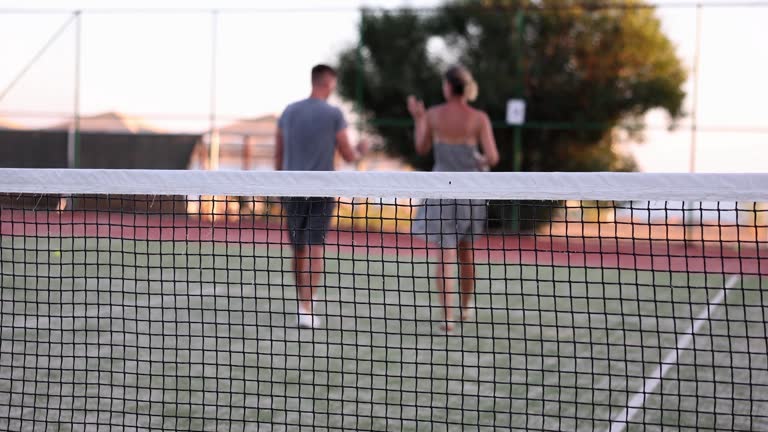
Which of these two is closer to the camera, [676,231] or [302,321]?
[302,321]

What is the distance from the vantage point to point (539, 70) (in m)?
13.5

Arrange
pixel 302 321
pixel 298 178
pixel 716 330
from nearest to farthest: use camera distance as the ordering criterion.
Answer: pixel 298 178 → pixel 302 321 → pixel 716 330

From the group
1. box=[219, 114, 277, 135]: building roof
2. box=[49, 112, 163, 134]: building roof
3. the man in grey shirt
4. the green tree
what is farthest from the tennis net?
box=[49, 112, 163, 134]: building roof

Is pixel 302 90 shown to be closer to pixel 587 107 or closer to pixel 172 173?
pixel 587 107

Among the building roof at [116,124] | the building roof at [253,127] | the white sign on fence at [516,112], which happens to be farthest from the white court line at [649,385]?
the building roof at [116,124]

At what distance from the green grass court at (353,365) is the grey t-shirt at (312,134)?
78 centimetres

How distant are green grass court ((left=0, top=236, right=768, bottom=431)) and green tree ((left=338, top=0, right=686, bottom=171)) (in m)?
6.68

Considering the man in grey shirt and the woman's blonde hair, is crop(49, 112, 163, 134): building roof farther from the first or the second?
the woman's blonde hair

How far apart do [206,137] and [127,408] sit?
1049 cm

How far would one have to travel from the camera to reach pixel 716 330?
527 centimetres

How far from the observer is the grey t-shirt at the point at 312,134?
5.17m

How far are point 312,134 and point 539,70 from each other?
351 inches

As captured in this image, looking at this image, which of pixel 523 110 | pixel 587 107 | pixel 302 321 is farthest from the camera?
pixel 587 107

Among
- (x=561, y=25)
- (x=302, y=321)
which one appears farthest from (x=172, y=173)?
(x=561, y=25)
